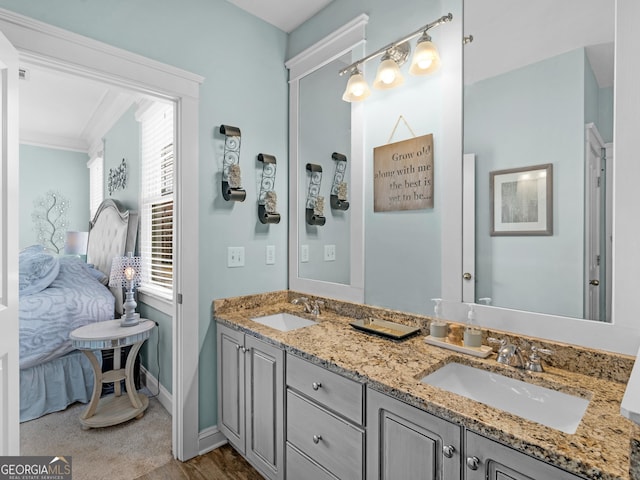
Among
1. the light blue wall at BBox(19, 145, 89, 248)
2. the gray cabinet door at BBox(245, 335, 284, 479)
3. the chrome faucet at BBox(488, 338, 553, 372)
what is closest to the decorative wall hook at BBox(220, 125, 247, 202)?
the gray cabinet door at BBox(245, 335, 284, 479)

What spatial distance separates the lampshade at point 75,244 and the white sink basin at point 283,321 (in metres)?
4.07

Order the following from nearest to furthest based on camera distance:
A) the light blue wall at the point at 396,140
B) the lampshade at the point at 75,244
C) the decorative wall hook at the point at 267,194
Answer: the light blue wall at the point at 396,140 < the decorative wall hook at the point at 267,194 < the lampshade at the point at 75,244

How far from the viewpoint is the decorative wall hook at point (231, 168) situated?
2123mm

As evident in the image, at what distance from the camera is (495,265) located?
57.8 inches

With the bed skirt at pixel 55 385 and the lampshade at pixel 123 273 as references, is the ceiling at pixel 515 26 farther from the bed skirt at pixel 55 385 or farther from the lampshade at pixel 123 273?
the bed skirt at pixel 55 385

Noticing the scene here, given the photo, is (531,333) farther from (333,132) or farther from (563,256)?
(333,132)

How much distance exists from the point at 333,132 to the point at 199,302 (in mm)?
1346

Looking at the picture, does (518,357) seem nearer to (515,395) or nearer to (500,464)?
(515,395)

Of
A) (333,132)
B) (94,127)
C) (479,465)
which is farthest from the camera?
(94,127)

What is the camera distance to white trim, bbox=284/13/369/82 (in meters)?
2.00

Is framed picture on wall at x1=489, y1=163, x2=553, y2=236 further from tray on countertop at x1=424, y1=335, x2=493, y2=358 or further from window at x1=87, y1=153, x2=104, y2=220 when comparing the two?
window at x1=87, y1=153, x2=104, y2=220

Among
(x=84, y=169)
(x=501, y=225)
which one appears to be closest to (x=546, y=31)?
(x=501, y=225)

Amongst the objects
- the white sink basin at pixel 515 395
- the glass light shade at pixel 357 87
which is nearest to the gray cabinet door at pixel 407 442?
the white sink basin at pixel 515 395

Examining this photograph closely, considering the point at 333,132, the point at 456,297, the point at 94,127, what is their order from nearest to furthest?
the point at 456,297, the point at 333,132, the point at 94,127
